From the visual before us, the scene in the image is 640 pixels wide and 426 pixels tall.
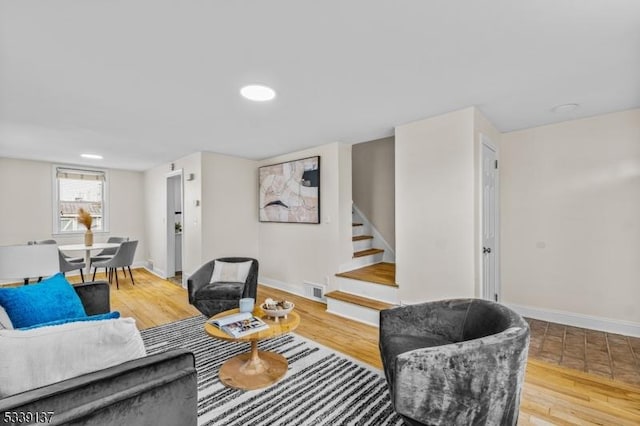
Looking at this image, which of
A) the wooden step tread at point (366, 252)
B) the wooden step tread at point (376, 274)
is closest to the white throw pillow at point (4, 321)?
the wooden step tread at point (376, 274)

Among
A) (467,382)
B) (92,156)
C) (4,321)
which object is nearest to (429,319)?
(467,382)

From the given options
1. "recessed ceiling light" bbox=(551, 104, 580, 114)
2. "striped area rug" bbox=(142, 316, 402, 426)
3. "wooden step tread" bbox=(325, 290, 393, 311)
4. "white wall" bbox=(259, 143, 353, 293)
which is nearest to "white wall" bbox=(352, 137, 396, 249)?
"white wall" bbox=(259, 143, 353, 293)

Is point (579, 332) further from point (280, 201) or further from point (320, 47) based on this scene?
point (280, 201)

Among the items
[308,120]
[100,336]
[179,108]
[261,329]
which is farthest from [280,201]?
[100,336]

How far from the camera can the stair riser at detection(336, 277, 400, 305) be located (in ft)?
10.6

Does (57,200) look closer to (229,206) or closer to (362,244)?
(229,206)

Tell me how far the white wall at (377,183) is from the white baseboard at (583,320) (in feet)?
6.35

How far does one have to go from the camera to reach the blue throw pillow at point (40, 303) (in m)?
1.68

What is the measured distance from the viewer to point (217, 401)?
189 cm

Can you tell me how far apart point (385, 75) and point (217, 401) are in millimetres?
2532

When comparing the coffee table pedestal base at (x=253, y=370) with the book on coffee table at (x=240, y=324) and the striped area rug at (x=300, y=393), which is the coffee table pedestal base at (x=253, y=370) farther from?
the book on coffee table at (x=240, y=324)

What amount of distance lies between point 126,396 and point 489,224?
3351mm

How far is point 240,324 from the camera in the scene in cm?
212

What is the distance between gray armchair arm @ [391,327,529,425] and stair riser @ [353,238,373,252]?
2.98 meters
